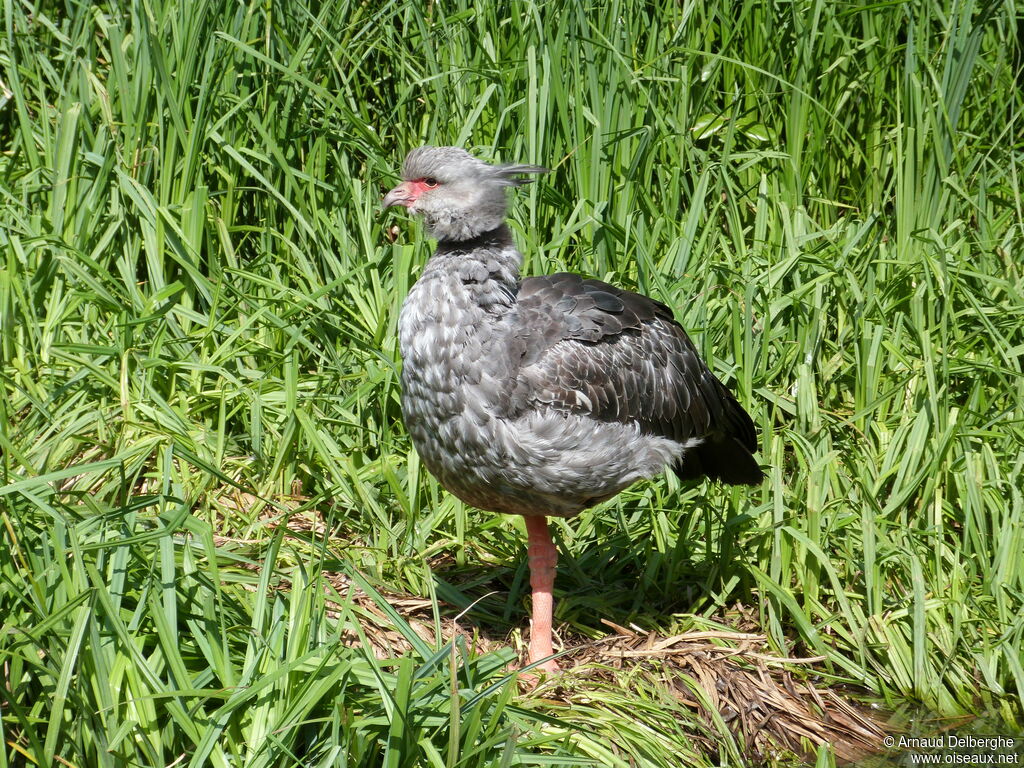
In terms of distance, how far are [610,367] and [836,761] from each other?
1354mm

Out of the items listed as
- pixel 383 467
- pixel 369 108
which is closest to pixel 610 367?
pixel 383 467

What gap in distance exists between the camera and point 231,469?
13.3 feet

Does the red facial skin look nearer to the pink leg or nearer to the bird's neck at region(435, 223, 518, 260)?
the bird's neck at region(435, 223, 518, 260)

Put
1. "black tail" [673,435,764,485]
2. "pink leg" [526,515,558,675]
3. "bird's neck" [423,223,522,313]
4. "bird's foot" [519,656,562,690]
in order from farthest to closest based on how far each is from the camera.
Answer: "black tail" [673,435,764,485] → "pink leg" [526,515,558,675] → "bird's foot" [519,656,562,690] → "bird's neck" [423,223,522,313]

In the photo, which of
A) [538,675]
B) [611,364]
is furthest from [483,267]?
[538,675]

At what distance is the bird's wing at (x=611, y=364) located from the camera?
128 inches

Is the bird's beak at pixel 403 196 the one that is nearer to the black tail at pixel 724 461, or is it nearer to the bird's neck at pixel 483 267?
the bird's neck at pixel 483 267

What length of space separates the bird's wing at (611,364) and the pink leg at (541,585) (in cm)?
47

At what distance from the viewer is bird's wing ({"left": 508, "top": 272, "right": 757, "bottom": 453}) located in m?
3.25

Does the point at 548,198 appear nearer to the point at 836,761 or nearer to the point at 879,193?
the point at 879,193

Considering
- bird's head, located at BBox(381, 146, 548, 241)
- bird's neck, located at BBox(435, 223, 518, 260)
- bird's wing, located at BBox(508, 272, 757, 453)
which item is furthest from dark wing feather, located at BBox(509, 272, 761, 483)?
bird's head, located at BBox(381, 146, 548, 241)

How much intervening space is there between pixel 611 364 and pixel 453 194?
0.70 m

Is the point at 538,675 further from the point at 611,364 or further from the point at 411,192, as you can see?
the point at 411,192

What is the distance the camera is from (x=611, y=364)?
3.44 meters
